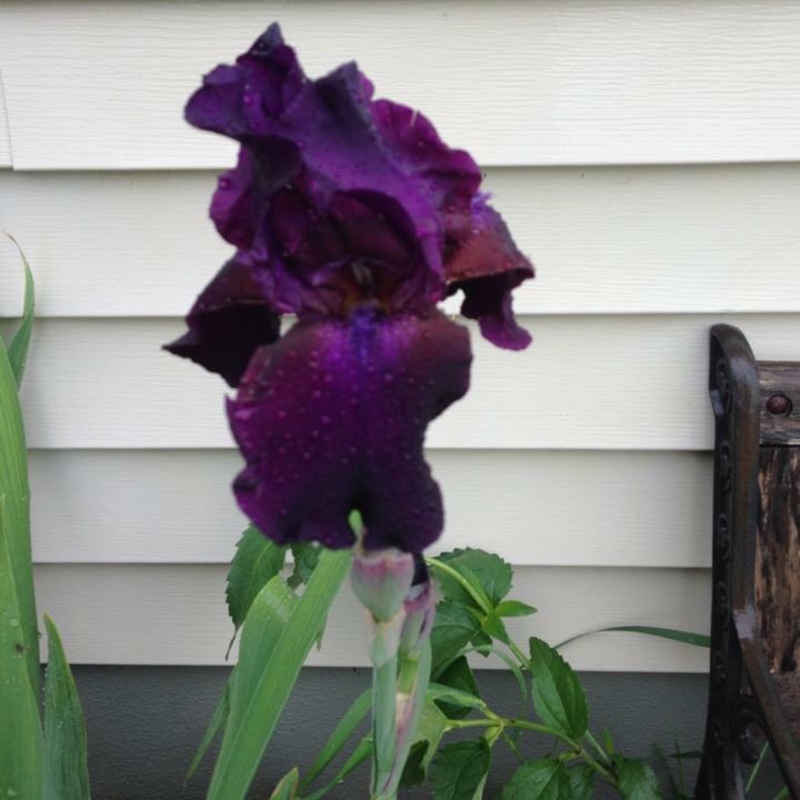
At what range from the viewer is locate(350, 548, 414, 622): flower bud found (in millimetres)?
510

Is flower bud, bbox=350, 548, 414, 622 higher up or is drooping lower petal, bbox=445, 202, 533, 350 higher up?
drooping lower petal, bbox=445, 202, 533, 350

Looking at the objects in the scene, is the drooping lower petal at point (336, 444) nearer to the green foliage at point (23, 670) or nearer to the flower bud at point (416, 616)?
the flower bud at point (416, 616)

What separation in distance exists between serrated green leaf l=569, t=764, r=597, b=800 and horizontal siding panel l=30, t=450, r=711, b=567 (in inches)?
11.1

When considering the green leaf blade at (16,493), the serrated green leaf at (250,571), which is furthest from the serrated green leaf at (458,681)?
the green leaf blade at (16,493)

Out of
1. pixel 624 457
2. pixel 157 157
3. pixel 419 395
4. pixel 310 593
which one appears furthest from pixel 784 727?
pixel 157 157

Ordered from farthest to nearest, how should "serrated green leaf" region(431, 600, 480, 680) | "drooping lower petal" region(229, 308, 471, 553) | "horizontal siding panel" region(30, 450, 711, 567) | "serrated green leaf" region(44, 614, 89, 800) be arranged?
"horizontal siding panel" region(30, 450, 711, 567)
"serrated green leaf" region(431, 600, 480, 680)
"serrated green leaf" region(44, 614, 89, 800)
"drooping lower petal" region(229, 308, 471, 553)

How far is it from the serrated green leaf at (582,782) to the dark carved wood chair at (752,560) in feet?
0.64

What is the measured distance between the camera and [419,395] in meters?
0.48

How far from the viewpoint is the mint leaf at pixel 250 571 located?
106cm

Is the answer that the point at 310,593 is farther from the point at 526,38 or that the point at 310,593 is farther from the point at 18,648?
the point at 526,38

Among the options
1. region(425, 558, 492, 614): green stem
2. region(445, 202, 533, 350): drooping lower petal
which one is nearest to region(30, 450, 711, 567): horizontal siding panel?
region(425, 558, 492, 614): green stem

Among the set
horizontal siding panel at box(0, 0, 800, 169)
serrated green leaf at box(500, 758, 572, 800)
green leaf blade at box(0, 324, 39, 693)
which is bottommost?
serrated green leaf at box(500, 758, 572, 800)

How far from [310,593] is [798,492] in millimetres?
722

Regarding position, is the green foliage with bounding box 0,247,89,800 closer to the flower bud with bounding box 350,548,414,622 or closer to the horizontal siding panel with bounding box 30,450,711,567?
the horizontal siding panel with bounding box 30,450,711,567
